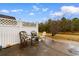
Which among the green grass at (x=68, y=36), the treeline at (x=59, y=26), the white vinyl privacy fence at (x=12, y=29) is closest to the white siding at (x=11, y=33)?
the white vinyl privacy fence at (x=12, y=29)

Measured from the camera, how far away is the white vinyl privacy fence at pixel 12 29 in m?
3.76

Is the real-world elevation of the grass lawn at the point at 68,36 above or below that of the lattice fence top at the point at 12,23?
below

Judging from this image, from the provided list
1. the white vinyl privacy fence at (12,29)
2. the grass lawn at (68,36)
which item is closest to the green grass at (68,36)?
the grass lawn at (68,36)

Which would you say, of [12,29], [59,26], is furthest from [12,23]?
[59,26]

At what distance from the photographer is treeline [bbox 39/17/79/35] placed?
3.76 metres

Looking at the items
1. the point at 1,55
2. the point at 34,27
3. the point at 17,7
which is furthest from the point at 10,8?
the point at 1,55

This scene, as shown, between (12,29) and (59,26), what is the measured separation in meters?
0.64

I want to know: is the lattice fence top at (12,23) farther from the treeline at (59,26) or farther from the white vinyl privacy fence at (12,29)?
the treeline at (59,26)

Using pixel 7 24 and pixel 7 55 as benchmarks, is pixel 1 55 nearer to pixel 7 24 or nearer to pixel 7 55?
pixel 7 55

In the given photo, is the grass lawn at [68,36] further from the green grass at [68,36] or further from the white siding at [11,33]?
the white siding at [11,33]

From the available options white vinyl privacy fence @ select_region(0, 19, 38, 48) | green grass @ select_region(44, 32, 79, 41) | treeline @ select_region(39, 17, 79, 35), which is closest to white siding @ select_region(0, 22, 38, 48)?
white vinyl privacy fence @ select_region(0, 19, 38, 48)

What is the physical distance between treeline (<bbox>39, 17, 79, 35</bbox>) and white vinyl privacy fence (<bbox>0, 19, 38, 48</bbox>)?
0.44ft

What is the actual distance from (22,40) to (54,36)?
44cm

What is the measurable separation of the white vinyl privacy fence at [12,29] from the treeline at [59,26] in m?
0.14
